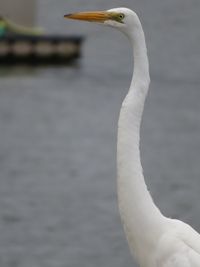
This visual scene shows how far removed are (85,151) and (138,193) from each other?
63.5ft

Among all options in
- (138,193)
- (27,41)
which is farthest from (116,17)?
(27,41)

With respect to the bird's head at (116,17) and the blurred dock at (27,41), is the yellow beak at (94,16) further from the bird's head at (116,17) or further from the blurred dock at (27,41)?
the blurred dock at (27,41)

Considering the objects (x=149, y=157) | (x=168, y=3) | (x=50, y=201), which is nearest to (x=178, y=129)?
(x=149, y=157)

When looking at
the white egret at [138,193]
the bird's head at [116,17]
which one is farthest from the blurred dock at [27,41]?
the bird's head at [116,17]

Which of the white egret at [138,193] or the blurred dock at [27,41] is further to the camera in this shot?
the blurred dock at [27,41]

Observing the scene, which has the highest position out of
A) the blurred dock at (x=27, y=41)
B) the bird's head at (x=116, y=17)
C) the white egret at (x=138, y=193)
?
the bird's head at (x=116, y=17)

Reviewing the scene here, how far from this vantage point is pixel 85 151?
24.7 metres

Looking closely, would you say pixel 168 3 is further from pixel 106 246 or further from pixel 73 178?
pixel 106 246

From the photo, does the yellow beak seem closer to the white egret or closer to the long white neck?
the white egret

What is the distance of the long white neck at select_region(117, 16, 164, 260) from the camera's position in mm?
5250

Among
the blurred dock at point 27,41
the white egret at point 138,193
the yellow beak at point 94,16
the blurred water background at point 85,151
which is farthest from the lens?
the blurred dock at point 27,41

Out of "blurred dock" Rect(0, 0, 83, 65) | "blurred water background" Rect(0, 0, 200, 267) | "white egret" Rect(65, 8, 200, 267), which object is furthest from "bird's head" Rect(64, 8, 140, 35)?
"blurred dock" Rect(0, 0, 83, 65)

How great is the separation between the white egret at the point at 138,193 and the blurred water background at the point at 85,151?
9737 mm

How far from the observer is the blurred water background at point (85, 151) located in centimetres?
1694
